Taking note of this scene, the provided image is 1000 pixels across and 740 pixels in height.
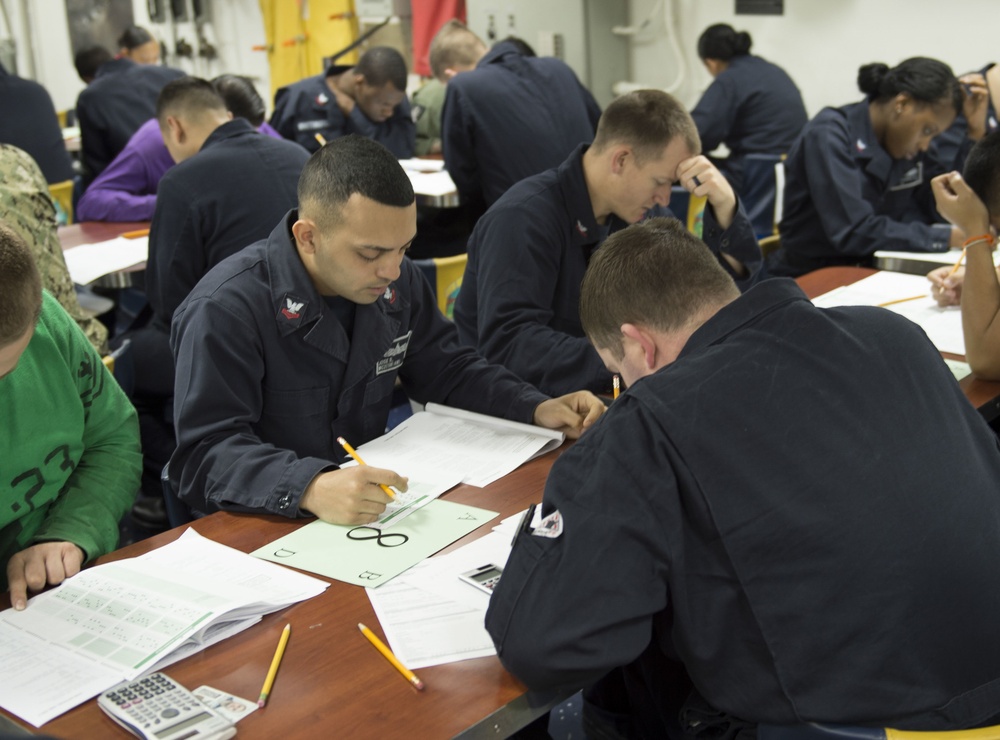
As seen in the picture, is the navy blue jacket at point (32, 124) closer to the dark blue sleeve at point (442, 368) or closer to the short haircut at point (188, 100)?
the short haircut at point (188, 100)

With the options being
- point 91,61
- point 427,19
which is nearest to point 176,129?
point 91,61

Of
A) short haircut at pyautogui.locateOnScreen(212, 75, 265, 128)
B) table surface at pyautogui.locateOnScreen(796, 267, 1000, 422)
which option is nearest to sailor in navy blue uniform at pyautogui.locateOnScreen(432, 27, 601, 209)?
short haircut at pyautogui.locateOnScreen(212, 75, 265, 128)

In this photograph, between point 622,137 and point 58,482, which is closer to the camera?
point 58,482

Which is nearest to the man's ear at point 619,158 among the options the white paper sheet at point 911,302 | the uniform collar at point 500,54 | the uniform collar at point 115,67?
the white paper sheet at point 911,302

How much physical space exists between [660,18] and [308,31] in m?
3.05

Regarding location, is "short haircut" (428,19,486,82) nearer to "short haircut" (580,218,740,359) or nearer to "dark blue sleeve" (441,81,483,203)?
"dark blue sleeve" (441,81,483,203)

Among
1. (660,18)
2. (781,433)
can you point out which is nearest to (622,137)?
(781,433)

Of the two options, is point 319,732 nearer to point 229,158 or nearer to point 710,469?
point 710,469

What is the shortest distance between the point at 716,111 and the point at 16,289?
4617 mm

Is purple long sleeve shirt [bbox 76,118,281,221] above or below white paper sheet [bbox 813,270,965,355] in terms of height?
above

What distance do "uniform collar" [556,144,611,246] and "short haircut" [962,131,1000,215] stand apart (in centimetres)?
103

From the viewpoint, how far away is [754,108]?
5492 millimetres

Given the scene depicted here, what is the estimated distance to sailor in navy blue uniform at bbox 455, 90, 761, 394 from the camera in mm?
2486

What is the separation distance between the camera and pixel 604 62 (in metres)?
6.62
